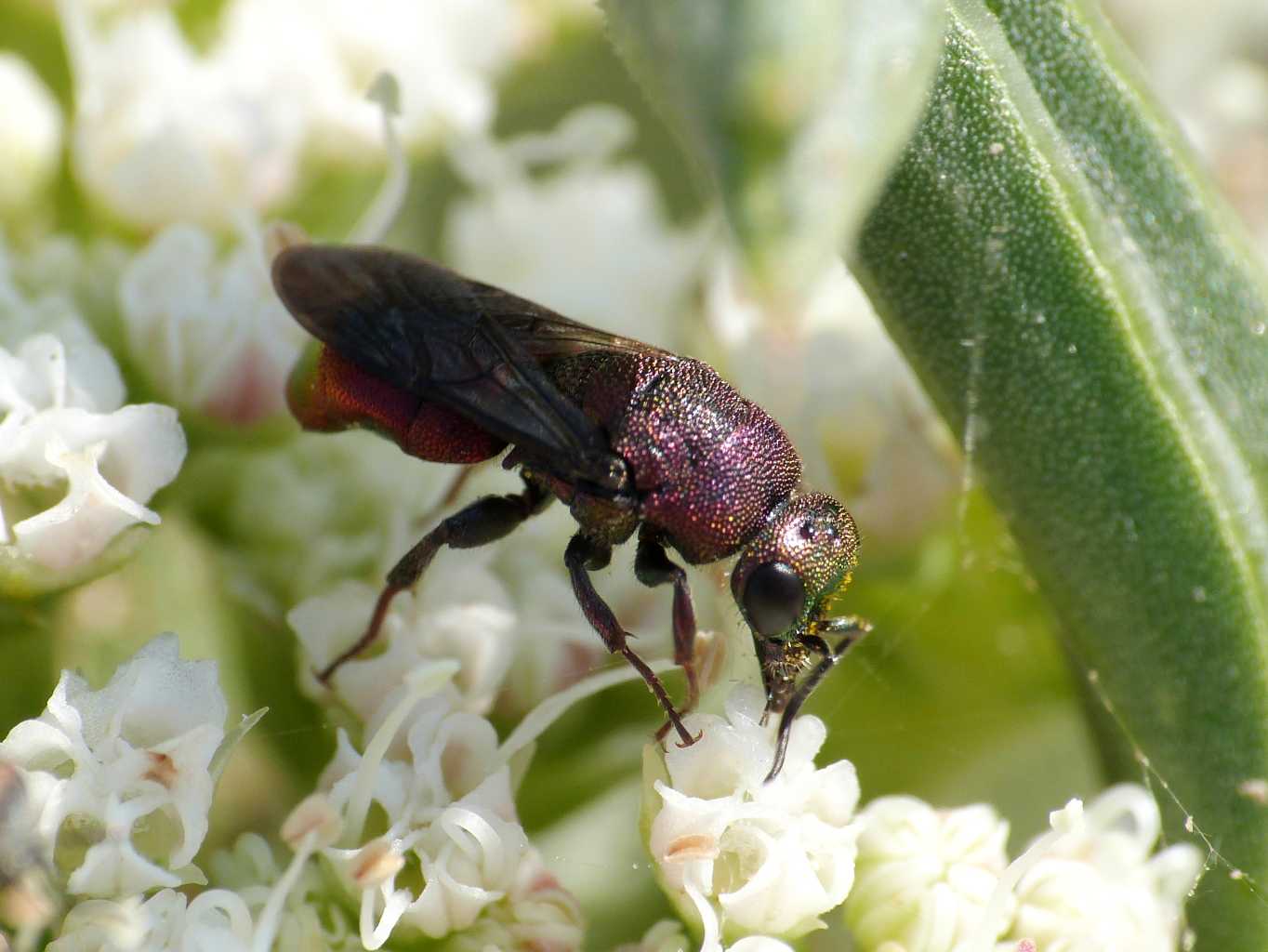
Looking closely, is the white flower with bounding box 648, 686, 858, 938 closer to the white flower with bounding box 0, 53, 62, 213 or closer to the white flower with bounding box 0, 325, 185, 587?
the white flower with bounding box 0, 325, 185, 587

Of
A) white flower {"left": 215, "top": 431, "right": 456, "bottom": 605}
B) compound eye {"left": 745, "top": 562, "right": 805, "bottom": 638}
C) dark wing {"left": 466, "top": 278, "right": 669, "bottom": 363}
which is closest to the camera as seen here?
compound eye {"left": 745, "top": 562, "right": 805, "bottom": 638}

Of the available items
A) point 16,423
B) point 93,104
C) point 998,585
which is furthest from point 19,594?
point 998,585

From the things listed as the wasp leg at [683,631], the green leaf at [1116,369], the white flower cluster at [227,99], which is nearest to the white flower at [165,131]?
the white flower cluster at [227,99]

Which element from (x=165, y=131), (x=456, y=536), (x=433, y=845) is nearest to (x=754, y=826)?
(x=433, y=845)

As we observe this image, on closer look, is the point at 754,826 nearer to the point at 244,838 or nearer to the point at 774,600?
the point at 774,600

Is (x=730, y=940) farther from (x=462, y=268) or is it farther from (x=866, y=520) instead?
(x=462, y=268)

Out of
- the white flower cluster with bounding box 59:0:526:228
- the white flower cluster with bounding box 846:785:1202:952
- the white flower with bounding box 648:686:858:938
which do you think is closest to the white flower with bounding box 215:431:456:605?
the white flower cluster with bounding box 59:0:526:228

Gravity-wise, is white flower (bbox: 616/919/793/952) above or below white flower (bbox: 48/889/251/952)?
above
